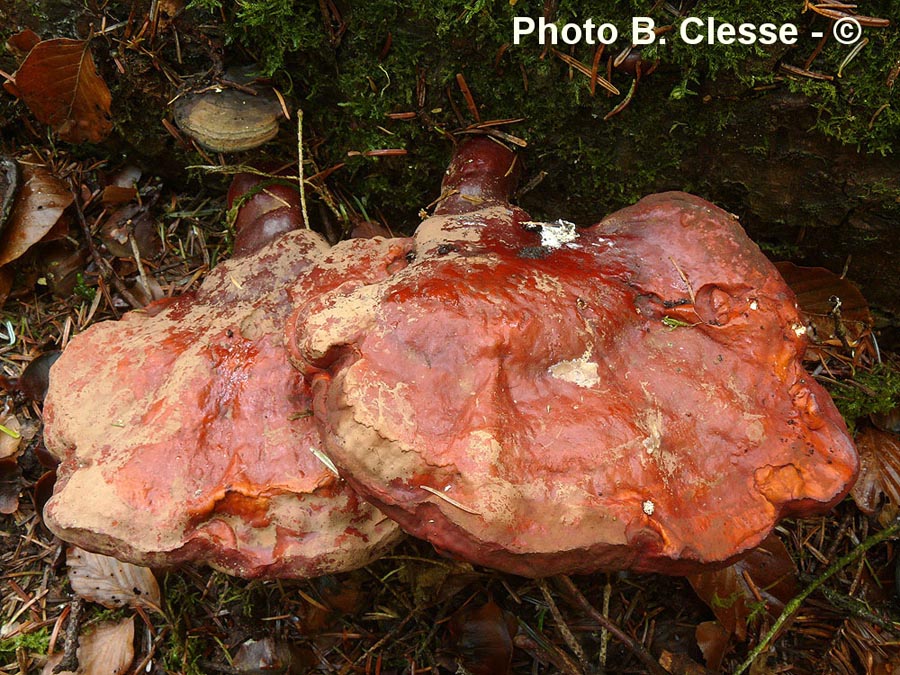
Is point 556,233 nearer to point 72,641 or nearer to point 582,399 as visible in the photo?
point 582,399

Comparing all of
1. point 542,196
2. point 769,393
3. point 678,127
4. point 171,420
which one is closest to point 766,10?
point 678,127

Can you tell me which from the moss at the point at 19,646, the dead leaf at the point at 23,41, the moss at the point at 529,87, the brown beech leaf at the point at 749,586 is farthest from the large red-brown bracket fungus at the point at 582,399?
the moss at the point at 19,646

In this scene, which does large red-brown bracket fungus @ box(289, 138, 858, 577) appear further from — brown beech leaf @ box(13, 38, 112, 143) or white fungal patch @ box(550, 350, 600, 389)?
brown beech leaf @ box(13, 38, 112, 143)

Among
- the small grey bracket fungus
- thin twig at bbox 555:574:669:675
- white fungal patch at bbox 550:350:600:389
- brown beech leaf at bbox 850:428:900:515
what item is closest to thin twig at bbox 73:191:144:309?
the small grey bracket fungus

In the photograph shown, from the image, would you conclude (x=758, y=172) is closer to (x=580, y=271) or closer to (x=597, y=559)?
(x=580, y=271)

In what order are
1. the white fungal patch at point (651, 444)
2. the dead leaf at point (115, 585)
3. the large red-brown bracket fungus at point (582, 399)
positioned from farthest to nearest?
the dead leaf at point (115, 585) → the white fungal patch at point (651, 444) → the large red-brown bracket fungus at point (582, 399)

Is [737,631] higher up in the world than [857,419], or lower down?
lower down

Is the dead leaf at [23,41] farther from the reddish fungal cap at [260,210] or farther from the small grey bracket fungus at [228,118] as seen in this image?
the reddish fungal cap at [260,210]
